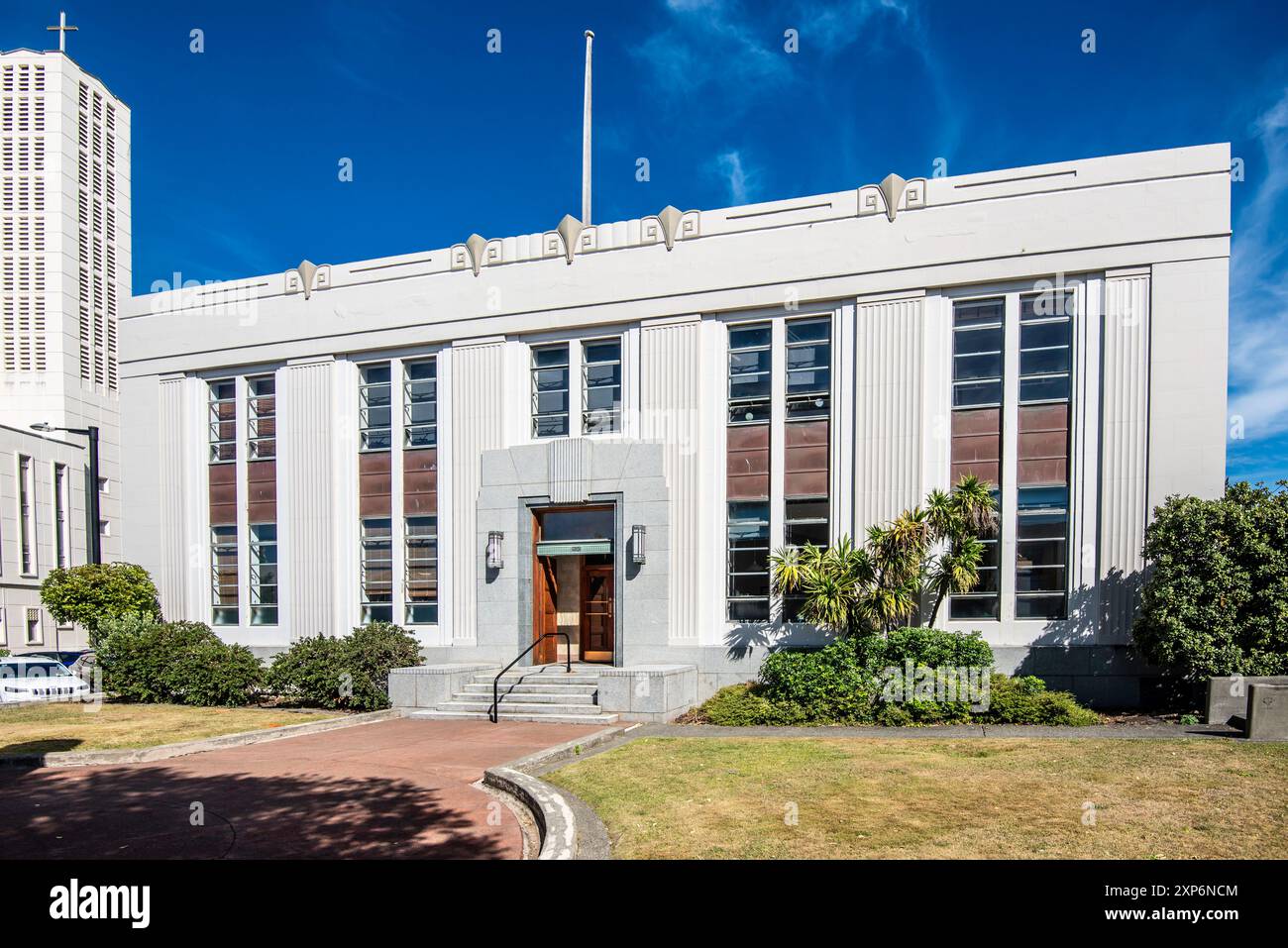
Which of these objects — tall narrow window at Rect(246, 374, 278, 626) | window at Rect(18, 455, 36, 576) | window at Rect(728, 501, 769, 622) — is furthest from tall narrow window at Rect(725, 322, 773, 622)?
window at Rect(18, 455, 36, 576)

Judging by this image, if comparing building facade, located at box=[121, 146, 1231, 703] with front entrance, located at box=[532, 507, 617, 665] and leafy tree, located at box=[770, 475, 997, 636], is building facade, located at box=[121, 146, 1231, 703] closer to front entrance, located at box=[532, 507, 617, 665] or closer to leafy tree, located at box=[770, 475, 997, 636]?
front entrance, located at box=[532, 507, 617, 665]

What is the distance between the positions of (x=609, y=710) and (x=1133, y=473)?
10.7 m

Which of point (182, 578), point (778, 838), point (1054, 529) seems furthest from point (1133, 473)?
point (182, 578)

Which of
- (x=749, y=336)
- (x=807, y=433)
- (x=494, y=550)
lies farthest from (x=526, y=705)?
(x=749, y=336)

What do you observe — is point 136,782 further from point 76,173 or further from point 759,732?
point 76,173

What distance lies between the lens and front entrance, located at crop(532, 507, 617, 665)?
1944 centimetres

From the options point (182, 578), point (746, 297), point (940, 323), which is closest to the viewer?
point (940, 323)

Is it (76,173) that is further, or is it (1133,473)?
(76,173)

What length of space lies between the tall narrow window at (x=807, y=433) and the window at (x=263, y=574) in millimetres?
13418

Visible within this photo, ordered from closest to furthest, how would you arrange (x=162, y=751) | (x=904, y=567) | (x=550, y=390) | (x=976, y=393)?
(x=162, y=751) < (x=904, y=567) < (x=976, y=393) < (x=550, y=390)

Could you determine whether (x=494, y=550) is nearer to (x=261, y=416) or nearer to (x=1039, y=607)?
(x=261, y=416)

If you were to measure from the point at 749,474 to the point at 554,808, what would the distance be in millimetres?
10852

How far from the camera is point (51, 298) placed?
135ft

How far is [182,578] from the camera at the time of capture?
22.6 meters
